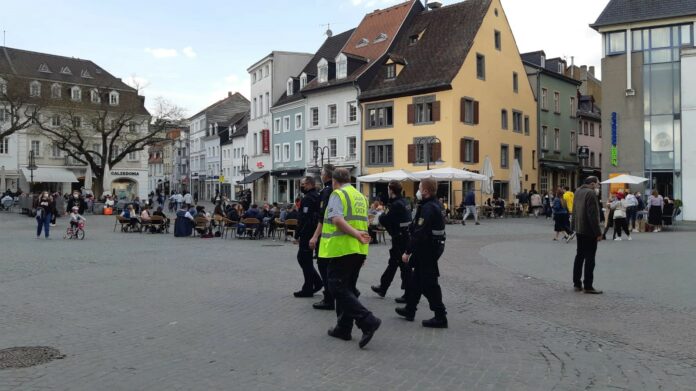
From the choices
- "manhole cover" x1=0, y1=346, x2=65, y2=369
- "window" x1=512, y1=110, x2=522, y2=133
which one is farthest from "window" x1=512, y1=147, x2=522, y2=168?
"manhole cover" x1=0, y1=346, x2=65, y2=369

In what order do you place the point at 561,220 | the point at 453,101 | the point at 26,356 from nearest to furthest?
1. the point at 26,356
2. the point at 561,220
3. the point at 453,101

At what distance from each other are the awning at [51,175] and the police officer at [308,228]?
54243 mm

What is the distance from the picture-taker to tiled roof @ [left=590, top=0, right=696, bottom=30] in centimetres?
3005

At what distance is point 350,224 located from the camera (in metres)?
6.55

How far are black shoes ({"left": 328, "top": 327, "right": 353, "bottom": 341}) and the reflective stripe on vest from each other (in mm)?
814

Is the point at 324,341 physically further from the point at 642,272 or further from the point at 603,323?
the point at 642,272

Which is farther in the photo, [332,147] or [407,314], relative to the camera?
[332,147]

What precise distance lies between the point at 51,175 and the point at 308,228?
182ft

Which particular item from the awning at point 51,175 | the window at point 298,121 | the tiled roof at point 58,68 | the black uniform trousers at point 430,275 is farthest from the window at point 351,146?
the black uniform trousers at point 430,275

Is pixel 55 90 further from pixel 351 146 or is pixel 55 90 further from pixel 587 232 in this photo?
pixel 587 232

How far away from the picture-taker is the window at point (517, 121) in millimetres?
43375

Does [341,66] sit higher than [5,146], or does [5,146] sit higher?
[341,66]

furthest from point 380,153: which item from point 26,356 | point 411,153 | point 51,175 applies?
point 26,356

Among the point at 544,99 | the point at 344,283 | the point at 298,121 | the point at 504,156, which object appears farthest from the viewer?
the point at 298,121
